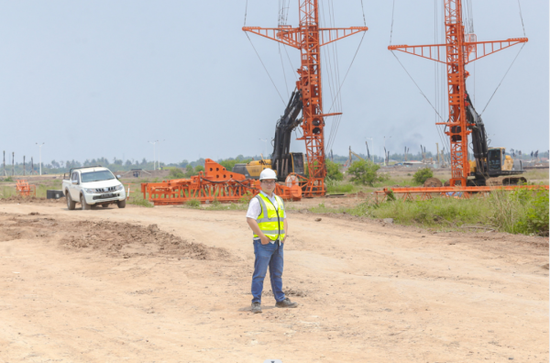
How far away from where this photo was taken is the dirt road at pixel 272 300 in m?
6.09

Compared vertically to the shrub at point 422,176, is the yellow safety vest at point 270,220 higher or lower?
lower

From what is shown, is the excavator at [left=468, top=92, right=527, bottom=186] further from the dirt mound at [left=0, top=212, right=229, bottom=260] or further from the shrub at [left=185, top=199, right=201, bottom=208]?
the dirt mound at [left=0, top=212, right=229, bottom=260]

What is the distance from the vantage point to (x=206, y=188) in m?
29.2

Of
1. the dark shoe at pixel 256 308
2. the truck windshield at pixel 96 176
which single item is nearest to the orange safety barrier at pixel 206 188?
the truck windshield at pixel 96 176

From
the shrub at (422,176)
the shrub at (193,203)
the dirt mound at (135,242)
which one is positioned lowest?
the dirt mound at (135,242)

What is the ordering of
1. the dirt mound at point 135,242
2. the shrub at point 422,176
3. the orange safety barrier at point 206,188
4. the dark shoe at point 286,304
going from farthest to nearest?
the shrub at point 422,176
the orange safety barrier at point 206,188
the dirt mound at point 135,242
the dark shoe at point 286,304

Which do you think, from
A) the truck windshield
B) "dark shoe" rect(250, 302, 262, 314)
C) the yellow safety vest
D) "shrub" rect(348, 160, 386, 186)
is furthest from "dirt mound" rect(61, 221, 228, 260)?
"shrub" rect(348, 160, 386, 186)

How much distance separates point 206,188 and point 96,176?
18.8 feet

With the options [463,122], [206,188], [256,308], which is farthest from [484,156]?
[256,308]

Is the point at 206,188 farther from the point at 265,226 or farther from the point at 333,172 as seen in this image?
the point at 333,172

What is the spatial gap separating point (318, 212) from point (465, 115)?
59.8 ft

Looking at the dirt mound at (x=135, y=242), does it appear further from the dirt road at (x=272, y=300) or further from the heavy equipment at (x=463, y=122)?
the heavy equipment at (x=463, y=122)

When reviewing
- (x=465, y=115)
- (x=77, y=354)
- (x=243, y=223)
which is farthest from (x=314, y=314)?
(x=465, y=115)

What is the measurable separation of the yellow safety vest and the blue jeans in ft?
0.49
